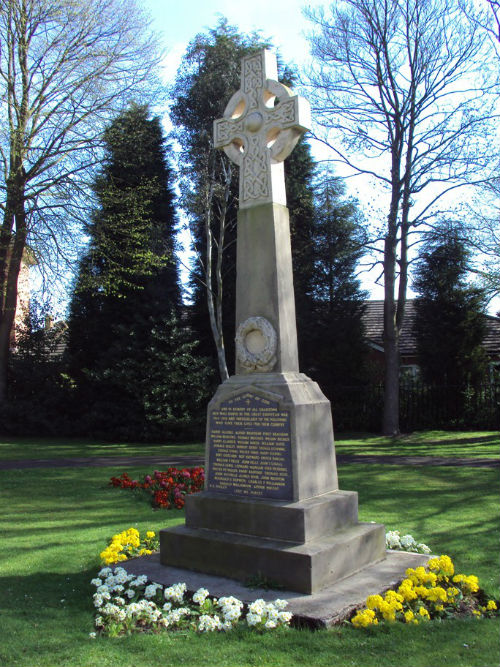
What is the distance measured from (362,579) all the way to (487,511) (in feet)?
13.4

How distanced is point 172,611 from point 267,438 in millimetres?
1744

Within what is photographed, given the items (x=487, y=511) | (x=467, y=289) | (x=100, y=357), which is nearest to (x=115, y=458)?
(x=100, y=357)

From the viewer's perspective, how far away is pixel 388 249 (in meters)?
21.4

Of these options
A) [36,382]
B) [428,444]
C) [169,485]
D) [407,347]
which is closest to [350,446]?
[428,444]

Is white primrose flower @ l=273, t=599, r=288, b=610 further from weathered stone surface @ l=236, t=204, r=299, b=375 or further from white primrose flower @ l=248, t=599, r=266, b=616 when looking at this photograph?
weathered stone surface @ l=236, t=204, r=299, b=375

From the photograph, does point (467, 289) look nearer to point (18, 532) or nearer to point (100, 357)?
point (100, 357)

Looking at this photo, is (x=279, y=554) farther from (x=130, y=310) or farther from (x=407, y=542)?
(x=130, y=310)

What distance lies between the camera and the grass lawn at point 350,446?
1590 centimetres

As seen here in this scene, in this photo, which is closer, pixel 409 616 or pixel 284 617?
pixel 284 617

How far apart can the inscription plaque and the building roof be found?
18738 millimetres

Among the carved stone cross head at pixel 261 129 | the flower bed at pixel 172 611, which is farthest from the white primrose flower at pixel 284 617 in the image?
the carved stone cross head at pixel 261 129

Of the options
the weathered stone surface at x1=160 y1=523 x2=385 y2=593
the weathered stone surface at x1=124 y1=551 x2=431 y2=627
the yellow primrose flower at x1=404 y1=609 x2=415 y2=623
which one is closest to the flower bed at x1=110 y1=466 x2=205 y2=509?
the weathered stone surface at x1=124 y1=551 x2=431 y2=627

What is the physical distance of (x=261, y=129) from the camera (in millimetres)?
6465

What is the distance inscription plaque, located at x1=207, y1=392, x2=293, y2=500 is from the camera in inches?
224
